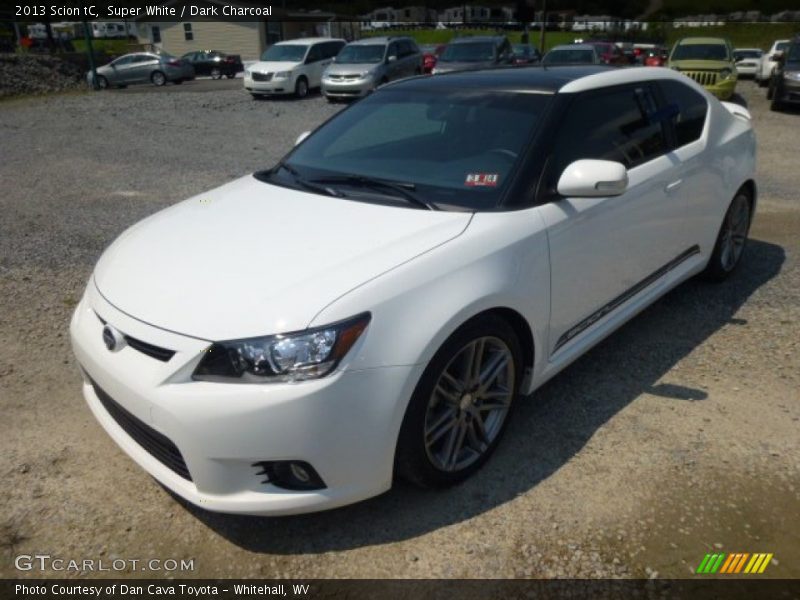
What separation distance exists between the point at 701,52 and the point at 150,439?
17.1 m

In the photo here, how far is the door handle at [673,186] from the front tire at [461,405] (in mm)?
1509

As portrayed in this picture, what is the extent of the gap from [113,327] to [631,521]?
Result: 2.11 metres

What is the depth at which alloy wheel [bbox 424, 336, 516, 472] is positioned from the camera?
2613mm

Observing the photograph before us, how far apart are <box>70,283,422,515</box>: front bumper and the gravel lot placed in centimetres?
29

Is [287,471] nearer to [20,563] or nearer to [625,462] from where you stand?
[20,563]

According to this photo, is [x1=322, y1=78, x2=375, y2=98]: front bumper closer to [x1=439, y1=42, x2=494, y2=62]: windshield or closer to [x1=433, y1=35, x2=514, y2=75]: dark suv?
[x1=433, y1=35, x2=514, y2=75]: dark suv

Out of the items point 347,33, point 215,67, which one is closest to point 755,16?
point 347,33

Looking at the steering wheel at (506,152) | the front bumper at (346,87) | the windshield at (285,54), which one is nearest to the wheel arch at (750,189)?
the steering wheel at (506,152)

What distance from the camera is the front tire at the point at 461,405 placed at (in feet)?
8.04

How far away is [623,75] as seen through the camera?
3707 millimetres

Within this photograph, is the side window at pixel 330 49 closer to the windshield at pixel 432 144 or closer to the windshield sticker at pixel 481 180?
the windshield at pixel 432 144

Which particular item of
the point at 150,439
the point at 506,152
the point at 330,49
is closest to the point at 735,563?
the point at 506,152

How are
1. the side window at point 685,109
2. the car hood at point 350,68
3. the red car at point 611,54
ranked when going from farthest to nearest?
the red car at point 611,54, the car hood at point 350,68, the side window at point 685,109

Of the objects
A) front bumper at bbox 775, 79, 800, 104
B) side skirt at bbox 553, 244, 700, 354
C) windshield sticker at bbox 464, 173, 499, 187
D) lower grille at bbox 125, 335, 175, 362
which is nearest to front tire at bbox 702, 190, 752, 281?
side skirt at bbox 553, 244, 700, 354
